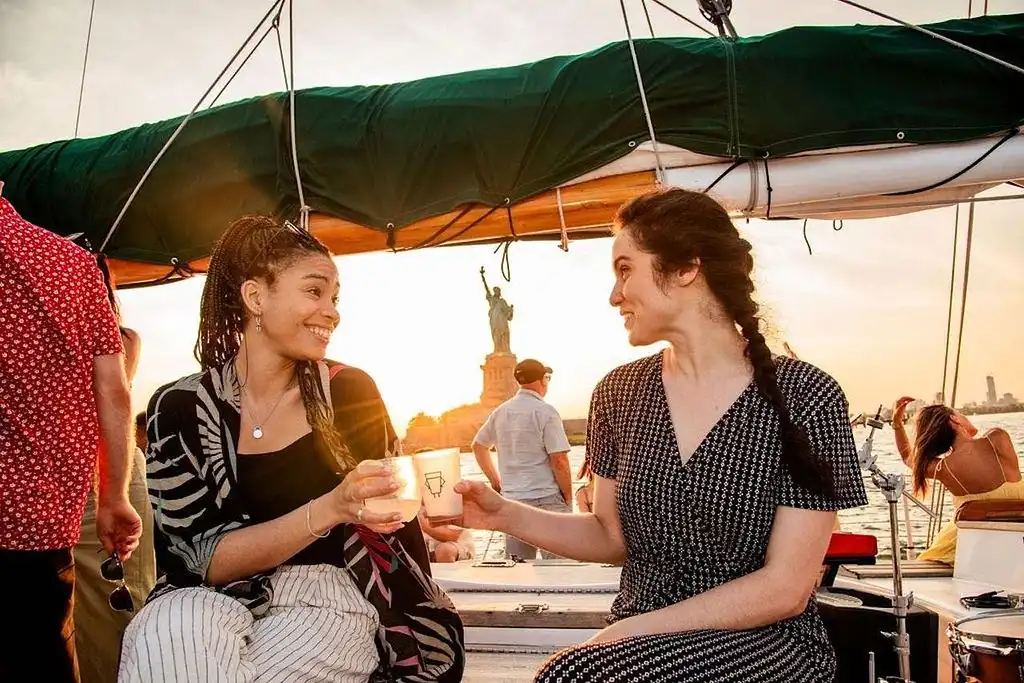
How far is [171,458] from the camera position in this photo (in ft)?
6.12

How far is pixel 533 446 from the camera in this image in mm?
5559

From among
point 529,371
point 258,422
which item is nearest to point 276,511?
point 258,422

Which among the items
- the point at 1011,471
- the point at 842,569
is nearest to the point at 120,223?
the point at 842,569

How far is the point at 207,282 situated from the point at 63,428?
0.59 m

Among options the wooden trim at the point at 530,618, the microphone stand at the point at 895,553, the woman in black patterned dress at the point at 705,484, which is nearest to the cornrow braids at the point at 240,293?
the woman in black patterned dress at the point at 705,484

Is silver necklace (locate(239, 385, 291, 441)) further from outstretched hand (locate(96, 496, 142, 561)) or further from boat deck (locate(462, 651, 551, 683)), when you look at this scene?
boat deck (locate(462, 651, 551, 683))

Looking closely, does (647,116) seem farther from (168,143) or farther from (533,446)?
(533,446)

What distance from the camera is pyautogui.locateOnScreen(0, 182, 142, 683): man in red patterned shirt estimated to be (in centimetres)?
203

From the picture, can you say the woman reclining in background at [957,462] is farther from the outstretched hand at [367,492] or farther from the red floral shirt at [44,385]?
the red floral shirt at [44,385]

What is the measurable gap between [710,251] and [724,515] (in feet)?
1.87

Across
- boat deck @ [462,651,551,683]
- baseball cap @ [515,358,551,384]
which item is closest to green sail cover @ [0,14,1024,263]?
boat deck @ [462,651,551,683]

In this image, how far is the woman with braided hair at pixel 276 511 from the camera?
1.61m

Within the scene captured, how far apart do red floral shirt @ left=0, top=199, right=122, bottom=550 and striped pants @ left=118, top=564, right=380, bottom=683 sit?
2.01ft

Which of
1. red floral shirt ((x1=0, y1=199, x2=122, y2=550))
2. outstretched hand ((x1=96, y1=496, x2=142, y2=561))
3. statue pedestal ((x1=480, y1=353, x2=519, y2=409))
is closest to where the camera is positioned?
red floral shirt ((x1=0, y1=199, x2=122, y2=550))
